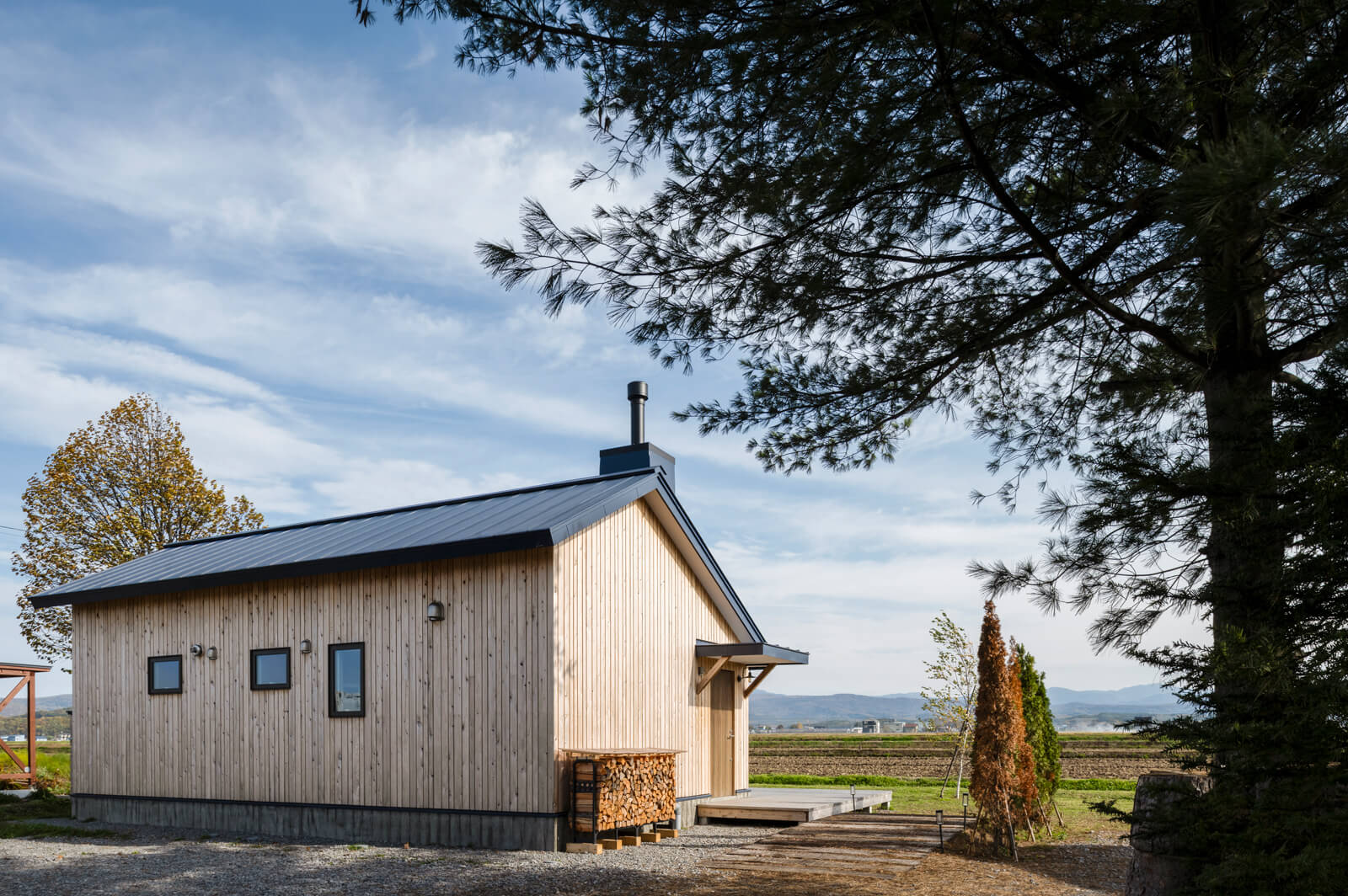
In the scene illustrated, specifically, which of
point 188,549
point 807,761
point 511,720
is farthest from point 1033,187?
point 807,761

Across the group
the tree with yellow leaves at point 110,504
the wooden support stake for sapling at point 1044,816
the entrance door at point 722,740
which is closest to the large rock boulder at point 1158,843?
the wooden support stake for sapling at point 1044,816

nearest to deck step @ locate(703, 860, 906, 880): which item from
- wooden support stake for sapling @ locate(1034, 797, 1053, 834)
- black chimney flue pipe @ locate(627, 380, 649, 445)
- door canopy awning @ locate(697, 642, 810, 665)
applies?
wooden support stake for sapling @ locate(1034, 797, 1053, 834)

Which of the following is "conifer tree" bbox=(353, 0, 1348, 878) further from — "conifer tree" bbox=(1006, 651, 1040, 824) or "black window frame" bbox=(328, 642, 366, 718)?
"black window frame" bbox=(328, 642, 366, 718)

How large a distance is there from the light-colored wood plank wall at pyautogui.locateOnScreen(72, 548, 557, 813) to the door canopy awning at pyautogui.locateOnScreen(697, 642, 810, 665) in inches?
150

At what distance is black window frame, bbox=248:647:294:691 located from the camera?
11.7 m

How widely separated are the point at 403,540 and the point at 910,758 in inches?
788

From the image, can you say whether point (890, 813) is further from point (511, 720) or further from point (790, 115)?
point (790, 115)

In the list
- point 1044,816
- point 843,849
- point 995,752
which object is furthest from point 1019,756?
point 843,849

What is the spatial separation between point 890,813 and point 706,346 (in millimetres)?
9064

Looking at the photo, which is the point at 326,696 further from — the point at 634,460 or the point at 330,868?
the point at 634,460

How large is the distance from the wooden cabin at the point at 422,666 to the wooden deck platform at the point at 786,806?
0.32m

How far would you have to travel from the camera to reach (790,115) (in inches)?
215

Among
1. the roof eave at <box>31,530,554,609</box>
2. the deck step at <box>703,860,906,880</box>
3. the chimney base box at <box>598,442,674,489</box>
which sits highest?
the chimney base box at <box>598,442,674,489</box>

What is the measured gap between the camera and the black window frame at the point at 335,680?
1114 cm
